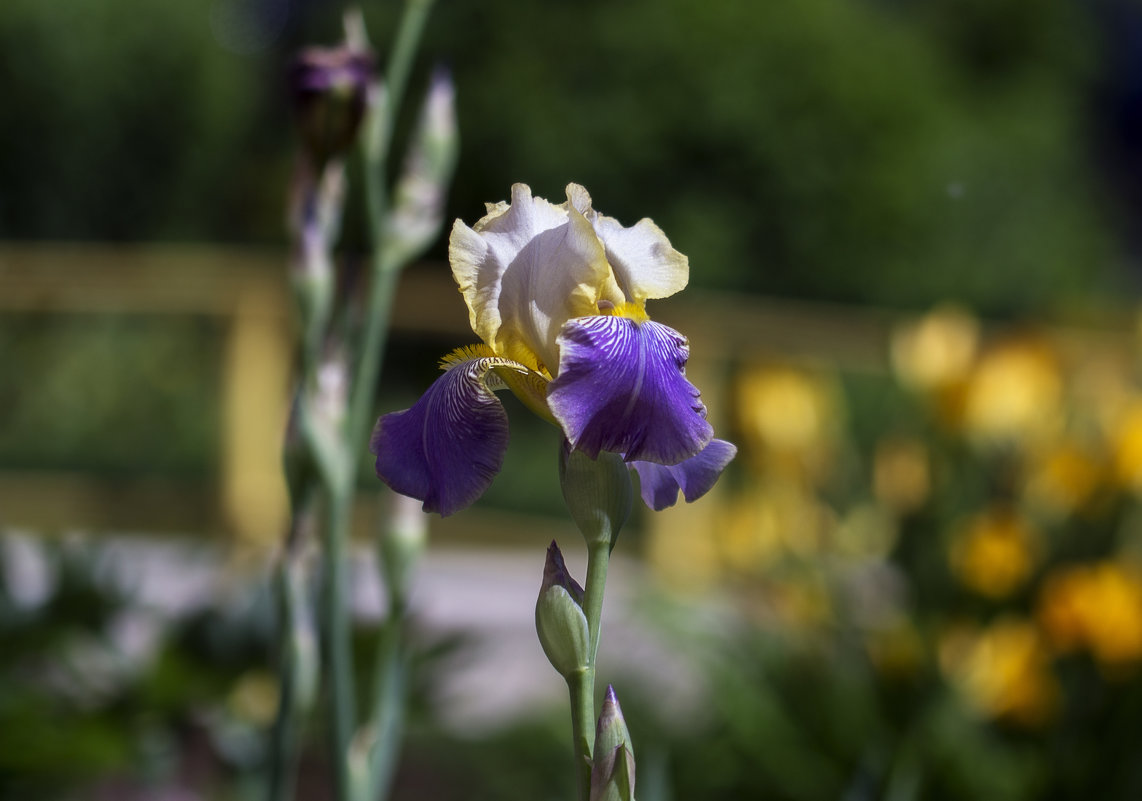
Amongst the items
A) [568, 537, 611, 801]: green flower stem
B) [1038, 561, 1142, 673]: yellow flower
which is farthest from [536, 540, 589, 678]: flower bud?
[1038, 561, 1142, 673]: yellow flower

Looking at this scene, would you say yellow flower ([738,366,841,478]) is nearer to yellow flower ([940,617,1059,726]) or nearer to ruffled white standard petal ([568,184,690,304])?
yellow flower ([940,617,1059,726])

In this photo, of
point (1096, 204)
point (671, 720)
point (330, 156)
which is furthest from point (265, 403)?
point (1096, 204)

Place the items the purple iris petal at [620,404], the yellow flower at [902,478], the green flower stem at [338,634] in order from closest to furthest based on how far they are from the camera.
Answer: the purple iris petal at [620,404]
the green flower stem at [338,634]
the yellow flower at [902,478]

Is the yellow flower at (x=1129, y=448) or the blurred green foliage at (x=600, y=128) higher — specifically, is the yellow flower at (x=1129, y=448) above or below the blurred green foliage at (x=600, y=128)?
below

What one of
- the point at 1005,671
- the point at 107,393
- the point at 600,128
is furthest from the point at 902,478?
the point at 600,128

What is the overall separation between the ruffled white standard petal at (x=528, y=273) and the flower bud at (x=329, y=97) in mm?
313

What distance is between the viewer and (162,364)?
5781mm

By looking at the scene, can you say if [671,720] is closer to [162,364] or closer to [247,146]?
[162,364]

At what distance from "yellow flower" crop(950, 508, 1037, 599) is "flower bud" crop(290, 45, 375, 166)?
113 cm

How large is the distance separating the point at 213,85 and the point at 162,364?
2.34m

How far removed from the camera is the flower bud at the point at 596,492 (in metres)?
0.36

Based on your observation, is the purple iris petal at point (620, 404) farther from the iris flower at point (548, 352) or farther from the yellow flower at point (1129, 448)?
the yellow flower at point (1129, 448)

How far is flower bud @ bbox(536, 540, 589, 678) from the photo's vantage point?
361mm

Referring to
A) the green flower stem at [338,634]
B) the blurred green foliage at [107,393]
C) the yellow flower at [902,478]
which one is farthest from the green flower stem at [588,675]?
the blurred green foliage at [107,393]
